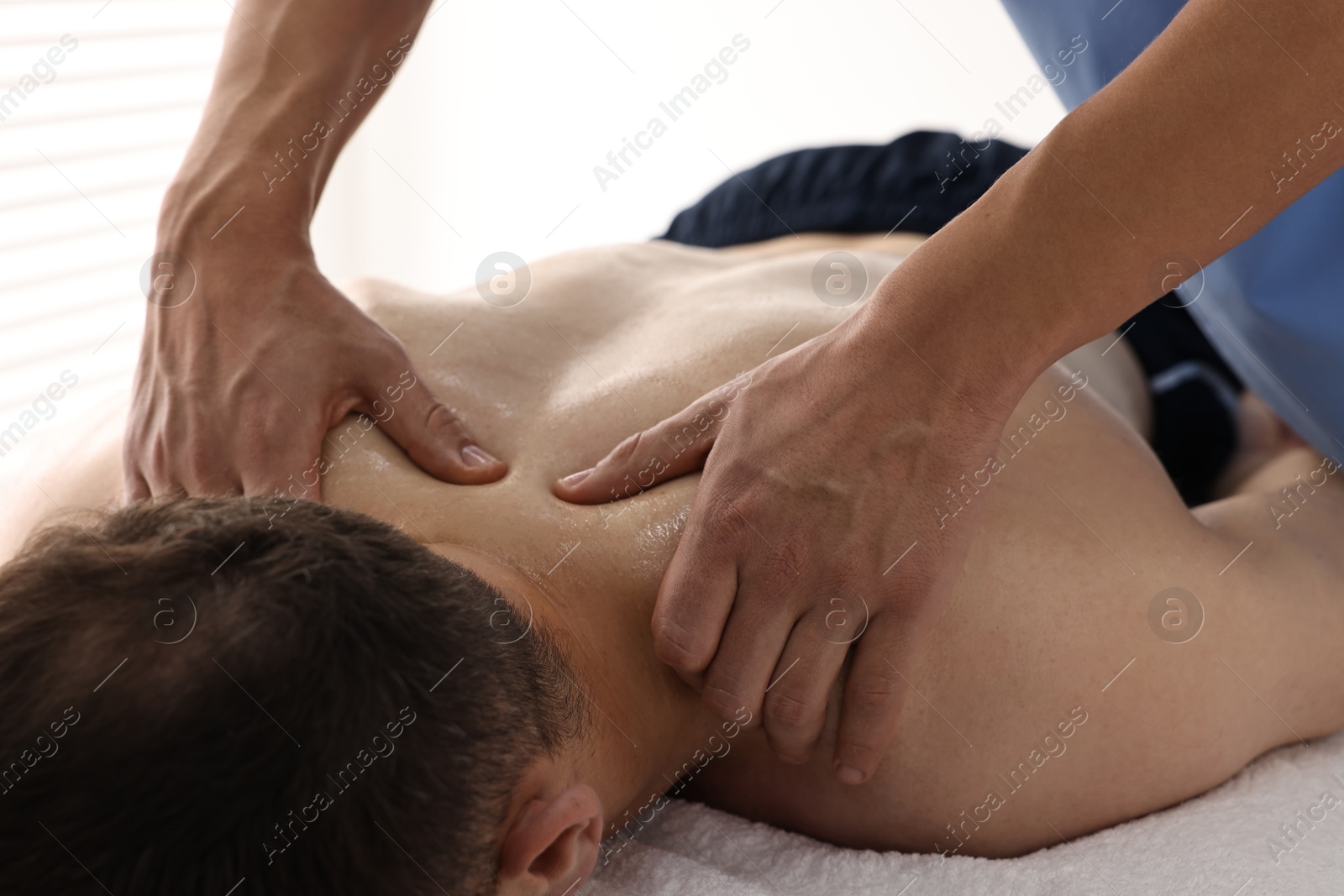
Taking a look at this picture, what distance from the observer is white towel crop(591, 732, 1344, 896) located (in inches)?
29.7

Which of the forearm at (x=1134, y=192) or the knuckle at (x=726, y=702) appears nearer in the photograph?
the forearm at (x=1134, y=192)

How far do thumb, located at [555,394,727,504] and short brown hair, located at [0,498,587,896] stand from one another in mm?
190

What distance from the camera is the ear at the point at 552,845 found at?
0.62 metres

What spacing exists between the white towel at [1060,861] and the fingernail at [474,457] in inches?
12.4

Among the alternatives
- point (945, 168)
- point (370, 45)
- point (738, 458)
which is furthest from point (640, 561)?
point (945, 168)

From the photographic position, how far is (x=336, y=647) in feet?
1.93

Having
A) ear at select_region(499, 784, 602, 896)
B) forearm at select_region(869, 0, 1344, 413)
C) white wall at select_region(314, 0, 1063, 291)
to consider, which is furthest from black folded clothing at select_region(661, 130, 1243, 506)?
ear at select_region(499, 784, 602, 896)

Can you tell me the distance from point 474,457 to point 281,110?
1.42ft

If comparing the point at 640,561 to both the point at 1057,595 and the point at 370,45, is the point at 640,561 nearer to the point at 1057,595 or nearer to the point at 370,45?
the point at 1057,595

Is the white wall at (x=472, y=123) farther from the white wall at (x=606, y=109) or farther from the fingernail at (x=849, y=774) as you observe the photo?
the fingernail at (x=849, y=774)

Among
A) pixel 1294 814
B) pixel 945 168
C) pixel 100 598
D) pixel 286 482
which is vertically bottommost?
pixel 286 482

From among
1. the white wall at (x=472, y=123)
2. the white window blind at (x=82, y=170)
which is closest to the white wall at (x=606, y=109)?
the white wall at (x=472, y=123)

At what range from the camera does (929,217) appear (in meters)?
1.44

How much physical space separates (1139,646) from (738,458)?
343mm
